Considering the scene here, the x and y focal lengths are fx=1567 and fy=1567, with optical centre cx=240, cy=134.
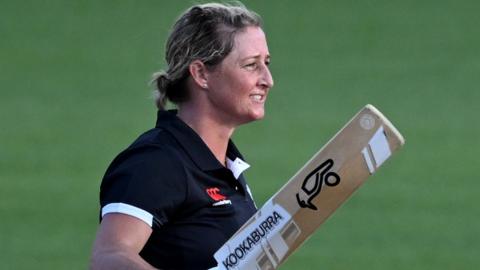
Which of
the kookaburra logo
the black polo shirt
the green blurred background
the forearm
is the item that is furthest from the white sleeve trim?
the green blurred background

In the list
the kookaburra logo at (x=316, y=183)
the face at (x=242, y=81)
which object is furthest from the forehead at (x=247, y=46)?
the kookaburra logo at (x=316, y=183)

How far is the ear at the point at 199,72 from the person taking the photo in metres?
5.18

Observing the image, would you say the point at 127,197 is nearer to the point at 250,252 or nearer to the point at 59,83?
the point at 250,252

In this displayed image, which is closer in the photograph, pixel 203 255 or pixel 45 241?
pixel 203 255

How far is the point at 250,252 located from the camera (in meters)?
4.85

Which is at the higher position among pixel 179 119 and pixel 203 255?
pixel 179 119

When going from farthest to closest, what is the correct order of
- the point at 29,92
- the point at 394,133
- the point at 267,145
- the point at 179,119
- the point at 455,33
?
the point at 455,33 < the point at 29,92 < the point at 267,145 < the point at 179,119 < the point at 394,133

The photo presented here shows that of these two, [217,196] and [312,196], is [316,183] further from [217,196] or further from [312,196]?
[217,196]

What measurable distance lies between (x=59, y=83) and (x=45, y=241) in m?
4.63

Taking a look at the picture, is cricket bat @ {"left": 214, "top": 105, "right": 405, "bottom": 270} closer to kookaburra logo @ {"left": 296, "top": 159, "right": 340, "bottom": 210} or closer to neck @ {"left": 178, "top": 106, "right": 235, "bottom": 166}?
kookaburra logo @ {"left": 296, "top": 159, "right": 340, "bottom": 210}

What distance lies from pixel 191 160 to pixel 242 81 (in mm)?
317

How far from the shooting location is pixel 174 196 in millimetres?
4891

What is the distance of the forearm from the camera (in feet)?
15.3

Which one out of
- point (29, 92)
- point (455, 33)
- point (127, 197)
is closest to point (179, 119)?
point (127, 197)
